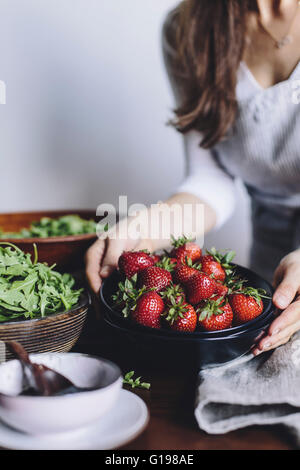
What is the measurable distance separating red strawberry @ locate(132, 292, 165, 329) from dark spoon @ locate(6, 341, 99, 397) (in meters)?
A: 0.13

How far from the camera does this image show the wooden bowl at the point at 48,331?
0.64 meters

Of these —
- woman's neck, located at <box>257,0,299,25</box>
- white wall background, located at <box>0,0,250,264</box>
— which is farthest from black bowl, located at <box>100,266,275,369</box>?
white wall background, located at <box>0,0,250,264</box>

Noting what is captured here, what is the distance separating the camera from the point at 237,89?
3.76ft

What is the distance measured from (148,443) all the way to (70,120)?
1400 millimetres

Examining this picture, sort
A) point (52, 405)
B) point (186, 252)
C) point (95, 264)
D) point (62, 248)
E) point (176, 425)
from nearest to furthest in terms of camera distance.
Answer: point (52, 405), point (176, 425), point (186, 252), point (95, 264), point (62, 248)

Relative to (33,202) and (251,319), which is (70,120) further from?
(251,319)

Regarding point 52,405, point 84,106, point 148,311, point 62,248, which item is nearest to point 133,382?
point 148,311

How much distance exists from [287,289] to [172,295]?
0.63 ft

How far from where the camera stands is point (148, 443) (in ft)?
1.77

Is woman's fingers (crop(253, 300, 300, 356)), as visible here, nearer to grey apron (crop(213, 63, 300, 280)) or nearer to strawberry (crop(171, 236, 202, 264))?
strawberry (crop(171, 236, 202, 264))

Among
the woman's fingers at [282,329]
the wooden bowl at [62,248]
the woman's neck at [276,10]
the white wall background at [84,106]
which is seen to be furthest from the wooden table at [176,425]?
the white wall background at [84,106]

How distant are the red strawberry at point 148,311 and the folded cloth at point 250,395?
0.32 ft

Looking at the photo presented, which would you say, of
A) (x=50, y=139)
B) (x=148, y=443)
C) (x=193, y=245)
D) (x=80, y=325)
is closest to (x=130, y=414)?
(x=148, y=443)

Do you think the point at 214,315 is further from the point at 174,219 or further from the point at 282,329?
the point at 174,219
